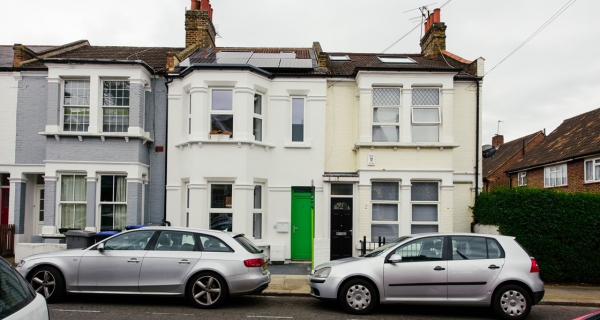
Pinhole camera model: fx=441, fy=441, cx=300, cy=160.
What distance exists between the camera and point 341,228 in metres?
13.8

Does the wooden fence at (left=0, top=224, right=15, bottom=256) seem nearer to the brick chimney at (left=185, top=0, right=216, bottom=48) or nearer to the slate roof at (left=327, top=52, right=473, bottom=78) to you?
the brick chimney at (left=185, top=0, right=216, bottom=48)

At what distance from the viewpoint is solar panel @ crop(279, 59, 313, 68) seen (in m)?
14.0

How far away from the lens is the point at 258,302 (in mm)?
8867

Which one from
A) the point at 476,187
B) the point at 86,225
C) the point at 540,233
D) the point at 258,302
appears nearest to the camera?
the point at 258,302

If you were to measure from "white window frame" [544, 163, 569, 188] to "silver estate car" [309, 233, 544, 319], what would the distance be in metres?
18.0

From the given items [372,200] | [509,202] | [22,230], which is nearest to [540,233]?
[509,202]

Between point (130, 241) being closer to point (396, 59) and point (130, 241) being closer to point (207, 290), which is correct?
point (207, 290)

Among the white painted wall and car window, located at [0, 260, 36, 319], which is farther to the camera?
the white painted wall

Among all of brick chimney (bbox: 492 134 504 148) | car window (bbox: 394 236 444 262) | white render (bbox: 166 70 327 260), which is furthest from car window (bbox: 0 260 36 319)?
brick chimney (bbox: 492 134 504 148)

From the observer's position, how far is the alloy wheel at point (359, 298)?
7891 millimetres

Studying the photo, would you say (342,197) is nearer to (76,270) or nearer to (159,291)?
(159,291)

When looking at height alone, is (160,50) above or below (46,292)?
above

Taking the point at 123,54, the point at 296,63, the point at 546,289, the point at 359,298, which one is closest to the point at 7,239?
the point at 123,54

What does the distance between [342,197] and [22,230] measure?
10.1 m
